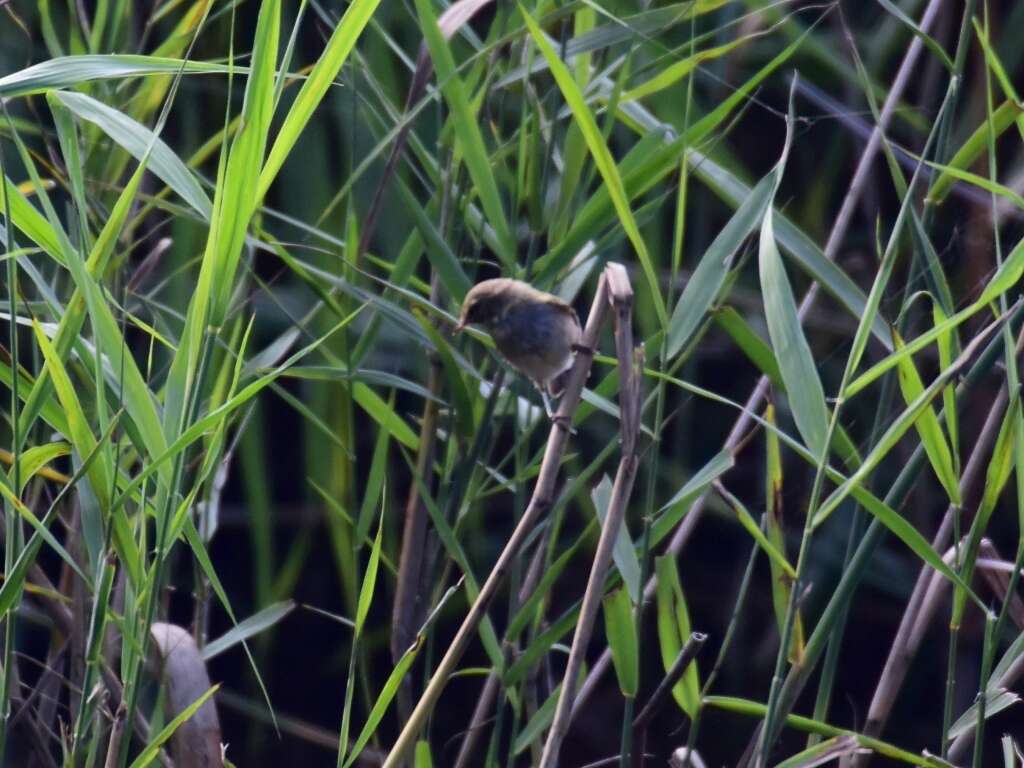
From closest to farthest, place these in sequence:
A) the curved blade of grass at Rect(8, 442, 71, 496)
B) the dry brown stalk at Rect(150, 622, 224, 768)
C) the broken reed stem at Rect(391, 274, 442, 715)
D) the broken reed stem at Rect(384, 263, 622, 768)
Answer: the broken reed stem at Rect(384, 263, 622, 768) < the curved blade of grass at Rect(8, 442, 71, 496) < the dry brown stalk at Rect(150, 622, 224, 768) < the broken reed stem at Rect(391, 274, 442, 715)

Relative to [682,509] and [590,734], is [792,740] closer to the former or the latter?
[590,734]

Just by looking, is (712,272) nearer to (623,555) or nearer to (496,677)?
(623,555)

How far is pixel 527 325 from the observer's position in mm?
823

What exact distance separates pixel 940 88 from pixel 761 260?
93 cm

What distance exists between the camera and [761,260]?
775mm

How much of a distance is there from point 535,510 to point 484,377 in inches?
18.9

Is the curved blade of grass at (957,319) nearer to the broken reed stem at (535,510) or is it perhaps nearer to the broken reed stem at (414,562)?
the broken reed stem at (535,510)

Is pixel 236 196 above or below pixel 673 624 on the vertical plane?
above

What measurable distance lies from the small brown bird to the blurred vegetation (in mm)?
35

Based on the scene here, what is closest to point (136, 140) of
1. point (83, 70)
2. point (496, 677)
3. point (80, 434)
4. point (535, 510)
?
point (83, 70)

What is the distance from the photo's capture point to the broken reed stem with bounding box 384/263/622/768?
0.65m

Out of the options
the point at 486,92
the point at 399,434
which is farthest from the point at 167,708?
the point at 486,92

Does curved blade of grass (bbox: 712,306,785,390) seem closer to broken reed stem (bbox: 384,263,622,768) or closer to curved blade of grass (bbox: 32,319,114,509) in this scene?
broken reed stem (bbox: 384,263,622,768)

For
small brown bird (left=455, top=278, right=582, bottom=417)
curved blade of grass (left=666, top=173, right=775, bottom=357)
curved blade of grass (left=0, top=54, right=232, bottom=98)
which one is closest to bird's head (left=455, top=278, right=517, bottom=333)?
small brown bird (left=455, top=278, right=582, bottom=417)
